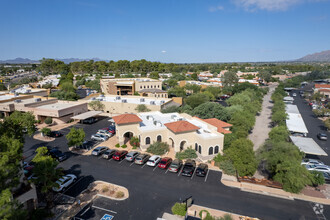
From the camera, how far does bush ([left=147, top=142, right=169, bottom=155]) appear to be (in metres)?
27.9

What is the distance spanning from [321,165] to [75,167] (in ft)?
102

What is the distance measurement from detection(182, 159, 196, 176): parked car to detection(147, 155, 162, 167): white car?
3605 millimetres

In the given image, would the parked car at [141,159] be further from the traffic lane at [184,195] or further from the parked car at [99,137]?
the parked car at [99,137]

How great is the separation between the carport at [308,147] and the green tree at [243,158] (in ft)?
31.6

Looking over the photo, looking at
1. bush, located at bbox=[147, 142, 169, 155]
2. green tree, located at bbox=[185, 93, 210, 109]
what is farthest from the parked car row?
green tree, located at bbox=[185, 93, 210, 109]

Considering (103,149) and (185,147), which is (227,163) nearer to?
(185,147)

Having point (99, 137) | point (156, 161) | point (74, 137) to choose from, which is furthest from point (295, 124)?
point (74, 137)

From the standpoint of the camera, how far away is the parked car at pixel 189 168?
2300 cm

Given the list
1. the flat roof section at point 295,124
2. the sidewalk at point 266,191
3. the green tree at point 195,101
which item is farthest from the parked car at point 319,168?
the green tree at point 195,101

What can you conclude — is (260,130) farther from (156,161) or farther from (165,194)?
(165,194)

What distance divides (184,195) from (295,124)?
31078mm

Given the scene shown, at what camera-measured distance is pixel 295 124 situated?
38875mm

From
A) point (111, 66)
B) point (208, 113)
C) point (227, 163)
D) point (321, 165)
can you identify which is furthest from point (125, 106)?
point (111, 66)

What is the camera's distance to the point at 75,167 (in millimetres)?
24938
